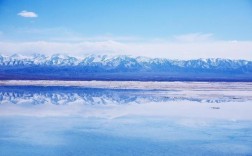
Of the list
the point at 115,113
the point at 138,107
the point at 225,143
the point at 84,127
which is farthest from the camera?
the point at 138,107

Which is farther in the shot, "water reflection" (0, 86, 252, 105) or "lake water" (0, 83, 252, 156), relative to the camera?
"water reflection" (0, 86, 252, 105)

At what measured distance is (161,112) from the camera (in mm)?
14969

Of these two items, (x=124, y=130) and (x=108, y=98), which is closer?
(x=124, y=130)

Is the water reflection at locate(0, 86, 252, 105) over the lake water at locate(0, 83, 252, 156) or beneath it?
over

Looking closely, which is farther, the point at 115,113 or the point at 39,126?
the point at 115,113

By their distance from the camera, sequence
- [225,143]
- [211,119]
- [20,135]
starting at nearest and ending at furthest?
[225,143] < [20,135] < [211,119]

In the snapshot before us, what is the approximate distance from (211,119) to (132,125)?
3.19m

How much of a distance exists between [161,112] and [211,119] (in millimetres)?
2413

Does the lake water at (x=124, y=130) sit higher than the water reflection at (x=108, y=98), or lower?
lower

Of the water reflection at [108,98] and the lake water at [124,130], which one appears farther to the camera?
the water reflection at [108,98]

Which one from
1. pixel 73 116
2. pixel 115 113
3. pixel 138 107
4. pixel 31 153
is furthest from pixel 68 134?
pixel 138 107

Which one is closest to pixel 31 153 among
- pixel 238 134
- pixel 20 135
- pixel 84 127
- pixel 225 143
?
pixel 20 135

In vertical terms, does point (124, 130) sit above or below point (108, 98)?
→ below

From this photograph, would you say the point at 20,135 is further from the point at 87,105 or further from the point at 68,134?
the point at 87,105
